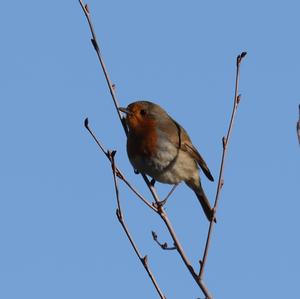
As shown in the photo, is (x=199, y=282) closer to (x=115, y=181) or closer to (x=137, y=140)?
(x=115, y=181)

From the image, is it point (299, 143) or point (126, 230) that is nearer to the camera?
point (299, 143)

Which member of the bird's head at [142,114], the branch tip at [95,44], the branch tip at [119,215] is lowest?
the branch tip at [119,215]

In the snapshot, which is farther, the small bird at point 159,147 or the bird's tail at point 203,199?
the bird's tail at point 203,199

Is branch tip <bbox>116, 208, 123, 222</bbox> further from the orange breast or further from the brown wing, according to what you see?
the brown wing

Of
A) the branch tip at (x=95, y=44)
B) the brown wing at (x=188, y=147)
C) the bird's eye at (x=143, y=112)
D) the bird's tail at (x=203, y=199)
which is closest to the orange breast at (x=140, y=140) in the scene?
the bird's eye at (x=143, y=112)

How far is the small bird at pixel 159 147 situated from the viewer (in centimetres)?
767

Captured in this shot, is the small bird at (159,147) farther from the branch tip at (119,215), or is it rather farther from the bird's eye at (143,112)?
the branch tip at (119,215)

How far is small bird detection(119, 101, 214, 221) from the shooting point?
7.67 meters

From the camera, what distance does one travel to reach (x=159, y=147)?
25.5 feet

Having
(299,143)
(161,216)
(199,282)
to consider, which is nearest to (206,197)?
(161,216)

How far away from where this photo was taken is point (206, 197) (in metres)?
9.19

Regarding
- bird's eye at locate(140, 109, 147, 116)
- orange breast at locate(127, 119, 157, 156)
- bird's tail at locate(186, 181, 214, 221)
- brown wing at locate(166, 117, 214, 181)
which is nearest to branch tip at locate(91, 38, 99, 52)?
orange breast at locate(127, 119, 157, 156)

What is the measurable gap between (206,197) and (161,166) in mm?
1629

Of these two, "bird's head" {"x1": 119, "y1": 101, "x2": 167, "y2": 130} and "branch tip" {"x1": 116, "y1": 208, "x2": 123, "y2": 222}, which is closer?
"branch tip" {"x1": 116, "y1": 208, "x2": 123, "y2": 222}
